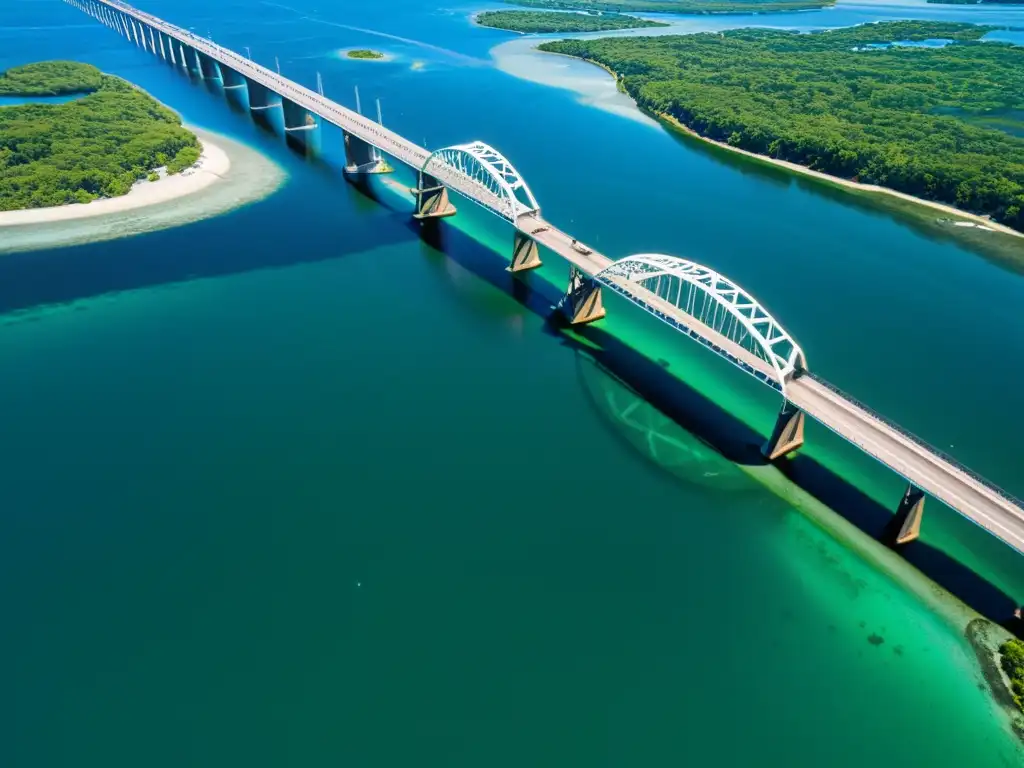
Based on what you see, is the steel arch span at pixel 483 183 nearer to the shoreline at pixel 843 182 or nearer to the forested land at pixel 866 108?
the shoreline at pixel 843 182

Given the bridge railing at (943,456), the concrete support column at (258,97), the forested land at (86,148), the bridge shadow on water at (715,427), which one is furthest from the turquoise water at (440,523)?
the concrete support column at (258,97)

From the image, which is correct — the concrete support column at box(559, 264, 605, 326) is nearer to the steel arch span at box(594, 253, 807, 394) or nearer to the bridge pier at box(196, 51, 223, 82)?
the steel arch span at box(594, 253, 807, 394)

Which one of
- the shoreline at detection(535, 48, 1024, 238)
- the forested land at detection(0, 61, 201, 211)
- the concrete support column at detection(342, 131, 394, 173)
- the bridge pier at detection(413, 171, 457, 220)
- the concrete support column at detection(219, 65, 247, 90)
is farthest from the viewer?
the concrete support column at detection(219, 65, 247, 90)

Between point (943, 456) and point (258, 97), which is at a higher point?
point (258, 97)

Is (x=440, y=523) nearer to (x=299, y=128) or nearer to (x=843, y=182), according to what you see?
(x=843, y=182)

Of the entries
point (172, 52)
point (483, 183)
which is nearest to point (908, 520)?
point (483, 183)

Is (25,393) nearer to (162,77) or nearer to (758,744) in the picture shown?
(758,744)

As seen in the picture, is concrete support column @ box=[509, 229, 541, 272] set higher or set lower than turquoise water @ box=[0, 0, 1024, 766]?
higher

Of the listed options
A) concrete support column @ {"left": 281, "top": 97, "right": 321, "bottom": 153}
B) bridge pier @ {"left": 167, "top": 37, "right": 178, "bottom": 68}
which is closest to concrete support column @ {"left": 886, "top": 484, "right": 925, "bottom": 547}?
concrete support column @ {"left": 281, "top": 97, "right": 321, "bottom": 153}
